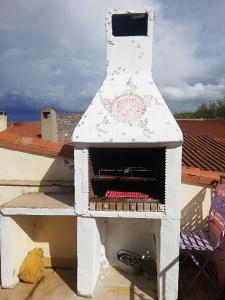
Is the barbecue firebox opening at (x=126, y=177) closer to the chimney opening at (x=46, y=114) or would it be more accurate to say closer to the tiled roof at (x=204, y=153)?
the tiled roof at (x=204, y=153)

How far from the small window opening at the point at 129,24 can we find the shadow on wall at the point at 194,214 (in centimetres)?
439

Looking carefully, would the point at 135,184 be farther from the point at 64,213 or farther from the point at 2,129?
the point at 2,129

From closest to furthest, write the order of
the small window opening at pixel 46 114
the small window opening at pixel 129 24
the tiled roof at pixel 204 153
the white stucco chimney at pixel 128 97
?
1. the white stucco chimney at pixel 128 97
2. the small window opening at pixel 129 24
3. the tiled roof at pixel 204 153
4. the small window opening at pixel 46 114

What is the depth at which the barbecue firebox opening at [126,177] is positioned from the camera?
6.39 metres

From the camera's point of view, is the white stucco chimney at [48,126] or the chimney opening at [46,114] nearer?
the white stucco chimney at [48,126]

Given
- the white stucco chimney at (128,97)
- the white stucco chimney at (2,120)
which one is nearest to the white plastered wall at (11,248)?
the white stucco chimney at (128,97)

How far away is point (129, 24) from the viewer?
23.0 feet

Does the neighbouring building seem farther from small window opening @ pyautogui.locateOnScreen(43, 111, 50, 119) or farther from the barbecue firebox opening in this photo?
small window opening @ pyautogui.locateOnScreen(43, 111, 50, 119)

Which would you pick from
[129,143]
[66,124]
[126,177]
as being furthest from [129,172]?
[66,124]

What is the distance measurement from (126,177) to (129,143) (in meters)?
1.06

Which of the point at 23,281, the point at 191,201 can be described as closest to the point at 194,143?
the point at 191,201

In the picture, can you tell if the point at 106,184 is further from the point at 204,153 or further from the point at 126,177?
the point at 204,153

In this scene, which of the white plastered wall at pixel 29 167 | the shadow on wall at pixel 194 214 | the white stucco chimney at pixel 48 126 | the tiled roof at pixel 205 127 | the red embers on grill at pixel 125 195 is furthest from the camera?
the tiled roof at pixel 205 127

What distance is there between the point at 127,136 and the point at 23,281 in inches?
179
